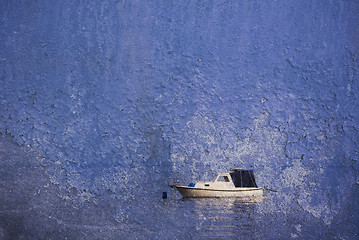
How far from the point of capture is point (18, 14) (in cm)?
178

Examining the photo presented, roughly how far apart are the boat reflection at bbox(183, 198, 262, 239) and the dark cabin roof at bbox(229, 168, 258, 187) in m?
0.09

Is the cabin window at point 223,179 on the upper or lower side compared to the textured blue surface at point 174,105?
lower

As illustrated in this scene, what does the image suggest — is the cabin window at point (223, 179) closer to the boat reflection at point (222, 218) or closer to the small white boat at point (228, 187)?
the small white boat at point (228, 187)

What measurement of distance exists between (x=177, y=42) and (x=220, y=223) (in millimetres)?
1075

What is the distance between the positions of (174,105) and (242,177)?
57 cm

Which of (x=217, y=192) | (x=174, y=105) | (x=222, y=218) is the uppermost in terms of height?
(x=174, y=105)

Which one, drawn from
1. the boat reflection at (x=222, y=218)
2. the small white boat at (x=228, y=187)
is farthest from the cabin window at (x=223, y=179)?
the boat reflection at (x=222, y=218)

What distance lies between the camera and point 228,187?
5.83 ft

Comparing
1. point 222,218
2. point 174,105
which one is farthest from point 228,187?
point 174,105

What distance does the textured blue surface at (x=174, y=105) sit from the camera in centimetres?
177

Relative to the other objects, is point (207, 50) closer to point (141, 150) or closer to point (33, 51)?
point (141, 150)

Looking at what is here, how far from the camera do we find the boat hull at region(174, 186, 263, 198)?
5.80ft

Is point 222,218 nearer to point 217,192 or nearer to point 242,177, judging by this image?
point 217,192

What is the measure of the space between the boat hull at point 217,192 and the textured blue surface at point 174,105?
0.18 feet
